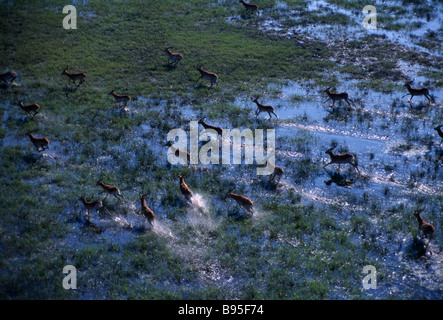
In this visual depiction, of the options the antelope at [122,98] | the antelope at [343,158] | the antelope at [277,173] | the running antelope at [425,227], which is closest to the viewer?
the running antelope at [425,227]

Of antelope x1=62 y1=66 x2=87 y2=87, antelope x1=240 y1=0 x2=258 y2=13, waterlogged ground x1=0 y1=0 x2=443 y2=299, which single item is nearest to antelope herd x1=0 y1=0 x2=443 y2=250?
antelope x1=62 y1=66 x2=87 y2=87

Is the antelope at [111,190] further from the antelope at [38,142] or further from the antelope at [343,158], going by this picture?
the antelope at [343,158]

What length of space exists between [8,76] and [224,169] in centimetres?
1071

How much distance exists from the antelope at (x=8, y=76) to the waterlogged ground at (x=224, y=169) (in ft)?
2.04

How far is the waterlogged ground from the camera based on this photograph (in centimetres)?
1185

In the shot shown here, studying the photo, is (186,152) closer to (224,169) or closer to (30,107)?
(224,169)

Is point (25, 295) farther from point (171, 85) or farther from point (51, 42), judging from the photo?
point (51, 42)

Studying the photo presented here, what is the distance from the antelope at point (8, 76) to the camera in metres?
20.5

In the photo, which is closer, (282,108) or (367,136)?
(367,136)

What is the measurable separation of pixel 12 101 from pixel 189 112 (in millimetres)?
7059

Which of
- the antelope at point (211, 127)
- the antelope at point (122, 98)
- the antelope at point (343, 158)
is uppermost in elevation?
the antelope at point (122, 98)

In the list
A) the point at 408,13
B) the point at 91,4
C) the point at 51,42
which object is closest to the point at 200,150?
the point at 51,42

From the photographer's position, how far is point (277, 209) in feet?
46.8

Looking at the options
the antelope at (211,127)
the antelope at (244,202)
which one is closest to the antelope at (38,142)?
the antelope at (211,127)
